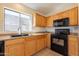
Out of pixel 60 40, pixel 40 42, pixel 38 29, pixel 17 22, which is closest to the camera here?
pixel 17 22

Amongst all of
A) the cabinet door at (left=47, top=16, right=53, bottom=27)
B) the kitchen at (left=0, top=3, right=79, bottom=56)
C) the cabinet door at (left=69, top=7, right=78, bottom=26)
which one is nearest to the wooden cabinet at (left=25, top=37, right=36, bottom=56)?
the kitchen at (left=0, top=3, right=79, bottom=56)

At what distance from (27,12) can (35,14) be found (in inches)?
5.9

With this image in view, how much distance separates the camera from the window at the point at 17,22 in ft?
4.70

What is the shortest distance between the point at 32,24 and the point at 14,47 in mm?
522

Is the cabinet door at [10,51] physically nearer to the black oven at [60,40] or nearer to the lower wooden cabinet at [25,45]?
the lower wooden cabinet at [25,45]

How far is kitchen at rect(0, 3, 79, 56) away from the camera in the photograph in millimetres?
1379

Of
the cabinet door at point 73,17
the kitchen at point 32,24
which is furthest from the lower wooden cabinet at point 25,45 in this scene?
the cabinet door at point 73,17

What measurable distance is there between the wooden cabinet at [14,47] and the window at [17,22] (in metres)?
0.21

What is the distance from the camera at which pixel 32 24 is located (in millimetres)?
1605

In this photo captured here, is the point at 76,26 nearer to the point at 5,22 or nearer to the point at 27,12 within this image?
the point at 27,12

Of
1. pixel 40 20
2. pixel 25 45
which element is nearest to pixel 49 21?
pixel 40 20

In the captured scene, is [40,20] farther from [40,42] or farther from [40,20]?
[40,42]

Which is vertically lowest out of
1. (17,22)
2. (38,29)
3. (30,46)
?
(30,46)

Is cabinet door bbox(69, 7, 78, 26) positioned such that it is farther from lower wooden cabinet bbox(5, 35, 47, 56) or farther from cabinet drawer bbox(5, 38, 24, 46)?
cabinet drawer bbox(5, 38, 24, 46)
